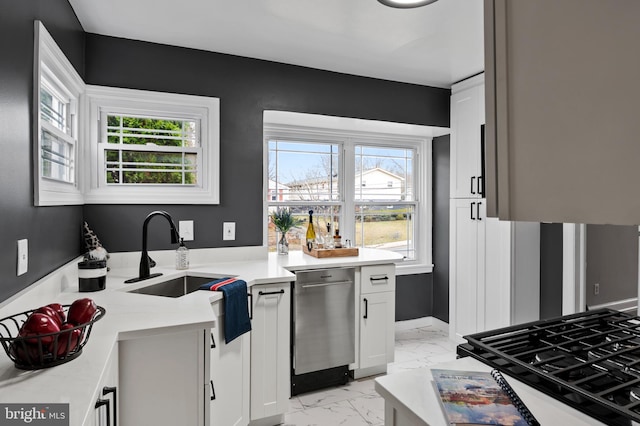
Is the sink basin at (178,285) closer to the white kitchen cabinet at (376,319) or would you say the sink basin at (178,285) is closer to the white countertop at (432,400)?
the white kitchen cabinet at (376,319)

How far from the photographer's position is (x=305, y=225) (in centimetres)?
376

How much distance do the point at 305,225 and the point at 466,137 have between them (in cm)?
175

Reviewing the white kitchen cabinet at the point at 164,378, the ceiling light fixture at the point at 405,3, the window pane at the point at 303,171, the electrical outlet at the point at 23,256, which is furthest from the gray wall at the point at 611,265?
the electrical outlet at the point at 23,256

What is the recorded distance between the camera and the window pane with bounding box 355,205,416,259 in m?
4.06

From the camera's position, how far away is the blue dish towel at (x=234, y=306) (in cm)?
200

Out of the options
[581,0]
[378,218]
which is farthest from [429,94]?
[581,0]

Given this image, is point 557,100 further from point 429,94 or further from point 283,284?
point 429,94

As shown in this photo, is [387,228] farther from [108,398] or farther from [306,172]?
[108,398]

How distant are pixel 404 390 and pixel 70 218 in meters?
Result: 2.15

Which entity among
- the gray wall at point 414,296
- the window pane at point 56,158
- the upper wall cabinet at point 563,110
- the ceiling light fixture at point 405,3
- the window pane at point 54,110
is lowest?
the gray wall at point 414,296

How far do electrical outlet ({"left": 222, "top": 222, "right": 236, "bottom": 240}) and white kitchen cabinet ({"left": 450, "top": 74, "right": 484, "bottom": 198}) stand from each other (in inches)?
82.9

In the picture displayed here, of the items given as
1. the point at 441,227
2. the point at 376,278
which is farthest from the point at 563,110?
the point at 441,227

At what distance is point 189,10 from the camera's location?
228 centimetres

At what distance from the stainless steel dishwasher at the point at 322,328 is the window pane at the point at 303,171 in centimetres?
113
